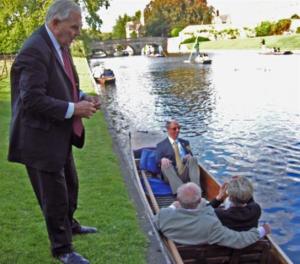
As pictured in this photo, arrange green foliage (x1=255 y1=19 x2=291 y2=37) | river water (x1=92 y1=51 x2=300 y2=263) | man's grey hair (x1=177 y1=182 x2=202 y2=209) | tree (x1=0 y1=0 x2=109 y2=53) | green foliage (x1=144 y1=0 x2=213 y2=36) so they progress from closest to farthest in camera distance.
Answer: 1. man's grey hair (x1=177 y1=182 x2=202 y2=209)
2. river water (x1=92 y1=51 x2=300 y2=263)
3. tree (x1=0 y1=0 x2=109 y2=53)
4. green foliage (x1=255 y1=19 x2=291 y2=37)
5. green foliage (x1=144 y1=0 x2=213 y2=36)

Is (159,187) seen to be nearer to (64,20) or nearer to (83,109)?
(83,109)

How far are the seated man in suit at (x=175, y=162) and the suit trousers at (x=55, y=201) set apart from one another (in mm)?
2877

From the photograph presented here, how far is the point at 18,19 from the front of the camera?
77.6 ft

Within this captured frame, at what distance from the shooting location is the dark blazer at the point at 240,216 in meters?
4.57

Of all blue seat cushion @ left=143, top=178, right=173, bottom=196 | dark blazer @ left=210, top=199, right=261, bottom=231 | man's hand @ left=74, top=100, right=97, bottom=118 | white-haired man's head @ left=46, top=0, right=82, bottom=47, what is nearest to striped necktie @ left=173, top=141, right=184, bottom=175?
blue seat cushion @ left=143, top=178, right=173, bottom=196

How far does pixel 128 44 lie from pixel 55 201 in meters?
94.5

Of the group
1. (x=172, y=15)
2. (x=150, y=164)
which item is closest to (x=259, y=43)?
(x=172, y=15)

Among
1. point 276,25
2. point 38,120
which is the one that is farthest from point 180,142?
point 276,25

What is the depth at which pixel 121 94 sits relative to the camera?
2644cm

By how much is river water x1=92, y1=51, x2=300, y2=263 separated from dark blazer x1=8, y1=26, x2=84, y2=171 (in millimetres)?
4015

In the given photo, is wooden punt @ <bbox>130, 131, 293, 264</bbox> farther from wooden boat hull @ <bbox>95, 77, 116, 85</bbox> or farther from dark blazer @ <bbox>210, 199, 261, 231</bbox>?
wooden boat hull @ <bbox>95, 77, 116, 85</bbox>

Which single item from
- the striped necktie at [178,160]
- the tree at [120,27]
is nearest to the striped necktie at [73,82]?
the striped necktie at [178,160]

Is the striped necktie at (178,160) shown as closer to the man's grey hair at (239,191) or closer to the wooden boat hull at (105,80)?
the man's grey hair at (239,191)

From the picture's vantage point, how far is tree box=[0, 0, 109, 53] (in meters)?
22.0
